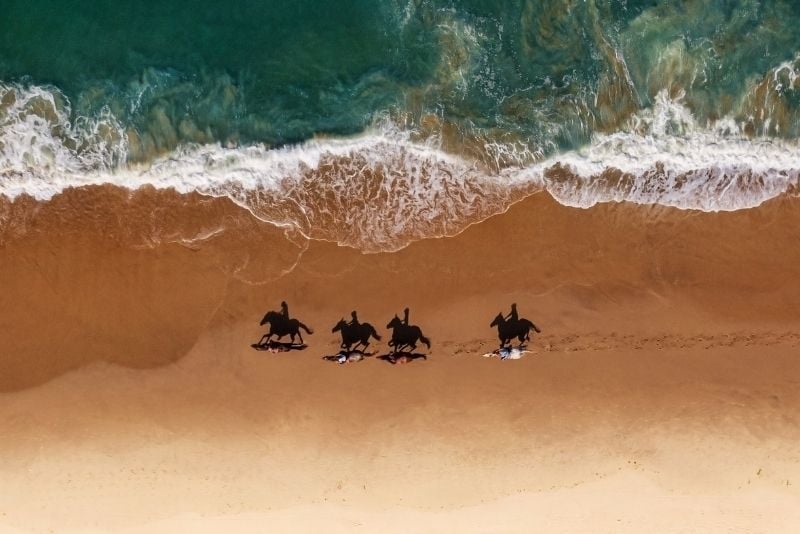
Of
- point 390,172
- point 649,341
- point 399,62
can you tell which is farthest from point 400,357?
point 399,62

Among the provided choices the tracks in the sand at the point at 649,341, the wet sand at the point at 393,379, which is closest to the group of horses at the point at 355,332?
the wet sand at the point at 393,379

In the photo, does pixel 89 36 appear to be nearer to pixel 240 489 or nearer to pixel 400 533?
pixel 240 489

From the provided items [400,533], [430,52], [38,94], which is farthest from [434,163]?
[38,94]

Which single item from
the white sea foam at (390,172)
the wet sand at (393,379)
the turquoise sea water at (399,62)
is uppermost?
the turquoise sea water at (399,62)

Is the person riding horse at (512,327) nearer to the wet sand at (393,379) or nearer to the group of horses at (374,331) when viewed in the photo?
the group of horses at (374,331)

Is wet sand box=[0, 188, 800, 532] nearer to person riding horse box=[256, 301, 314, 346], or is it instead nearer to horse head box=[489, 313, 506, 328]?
horse head box=[489, 313, 506, 328]

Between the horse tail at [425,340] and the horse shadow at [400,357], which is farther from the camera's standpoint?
Answer: the horse tail at [425,340]

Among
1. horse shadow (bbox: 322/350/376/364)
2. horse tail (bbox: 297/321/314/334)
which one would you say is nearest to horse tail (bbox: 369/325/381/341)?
horse shadow (bbox: 322/350/376/364)
